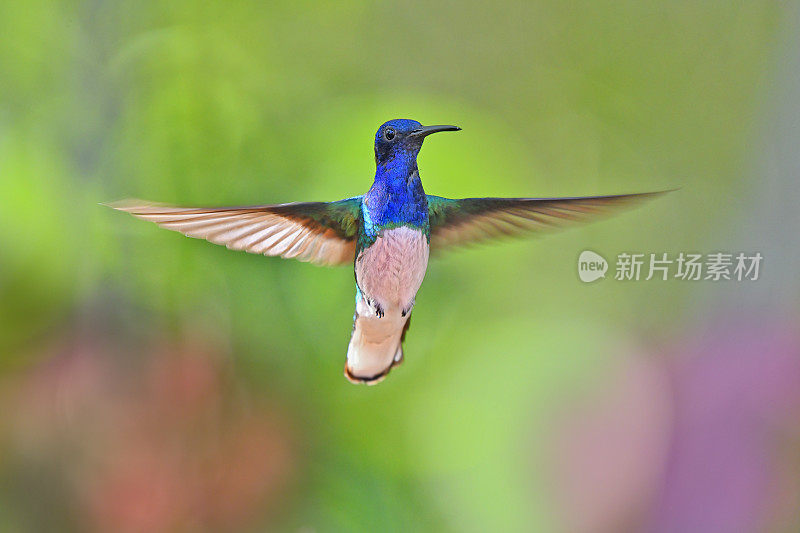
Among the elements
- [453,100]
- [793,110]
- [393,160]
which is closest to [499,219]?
[393,160]

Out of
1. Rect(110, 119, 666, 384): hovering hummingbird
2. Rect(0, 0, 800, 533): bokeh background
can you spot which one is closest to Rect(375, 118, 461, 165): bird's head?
Rect(110, 119, 666, 384): hovering hummingbird

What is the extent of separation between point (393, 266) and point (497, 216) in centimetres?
8

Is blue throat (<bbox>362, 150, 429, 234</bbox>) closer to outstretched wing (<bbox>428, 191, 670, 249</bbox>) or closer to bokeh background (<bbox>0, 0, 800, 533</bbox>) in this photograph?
outstretched wing (<bbox>428, 191, 670, 249</bbox>)

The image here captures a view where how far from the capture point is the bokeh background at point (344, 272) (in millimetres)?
759

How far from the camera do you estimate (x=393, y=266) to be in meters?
0.43

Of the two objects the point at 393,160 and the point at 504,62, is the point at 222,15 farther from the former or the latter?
the point at 393,160

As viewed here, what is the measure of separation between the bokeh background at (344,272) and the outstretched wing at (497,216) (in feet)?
0.79

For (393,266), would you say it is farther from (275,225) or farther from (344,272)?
(344,272)

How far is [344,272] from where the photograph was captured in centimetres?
70

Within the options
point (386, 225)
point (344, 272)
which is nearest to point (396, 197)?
point (386, 225)

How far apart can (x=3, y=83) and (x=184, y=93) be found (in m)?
0.21

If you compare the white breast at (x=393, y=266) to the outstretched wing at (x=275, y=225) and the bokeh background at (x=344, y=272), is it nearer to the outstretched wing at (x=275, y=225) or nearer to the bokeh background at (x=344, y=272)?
the outstretched wing at (x=275, y=225)

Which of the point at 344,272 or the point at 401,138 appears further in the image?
the point at 344,272

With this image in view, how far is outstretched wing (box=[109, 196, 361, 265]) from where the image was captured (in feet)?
Result: 1.08
